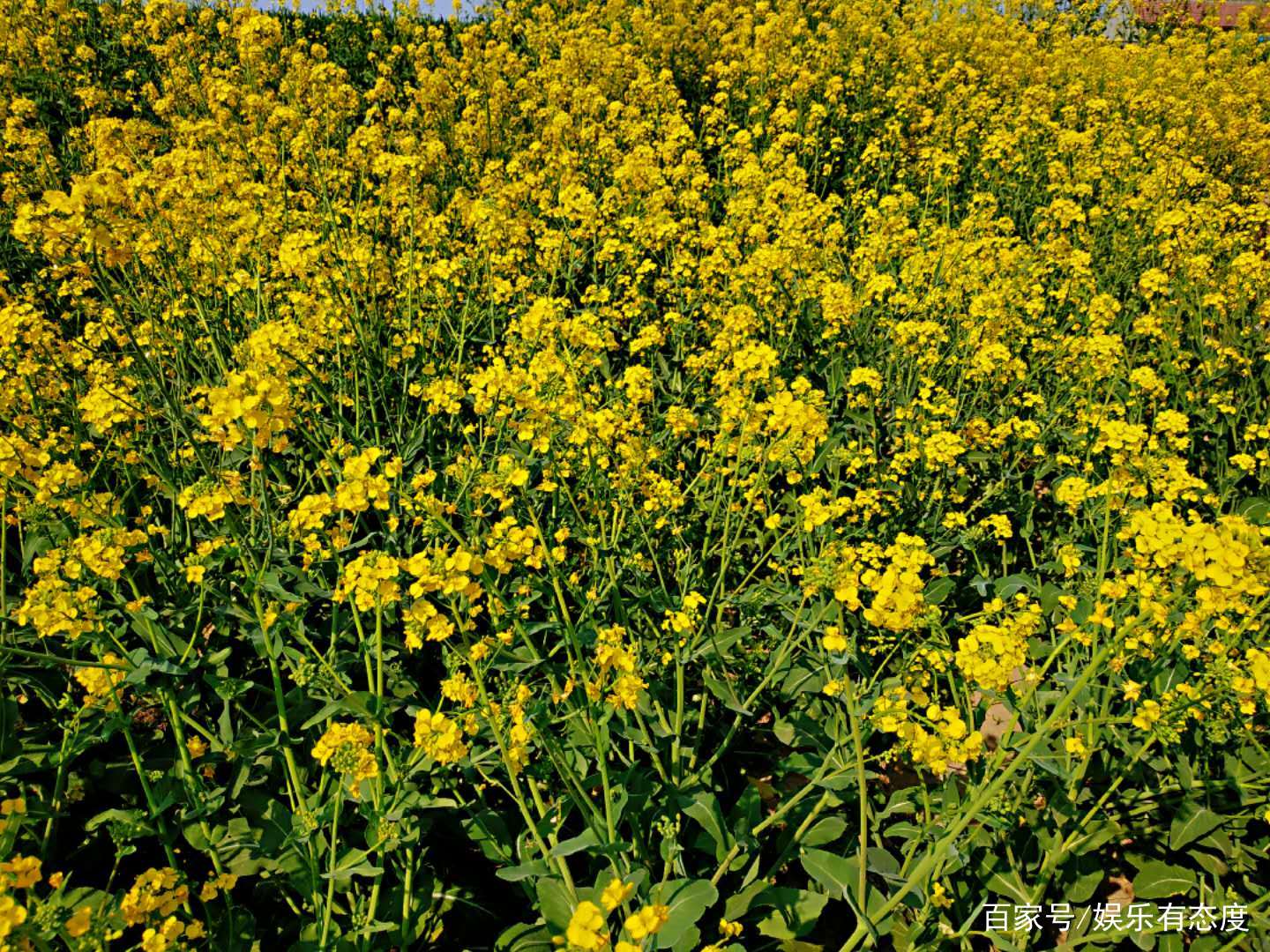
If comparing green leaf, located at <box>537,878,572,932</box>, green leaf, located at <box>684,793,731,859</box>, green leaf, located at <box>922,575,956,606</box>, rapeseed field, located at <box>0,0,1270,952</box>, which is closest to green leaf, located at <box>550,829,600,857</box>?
rapeseed field, located at <box>0,0,1270,952</box>

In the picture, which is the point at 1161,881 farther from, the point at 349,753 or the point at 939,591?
the point at 349,753

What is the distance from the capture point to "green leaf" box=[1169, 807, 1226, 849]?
7.61 feet

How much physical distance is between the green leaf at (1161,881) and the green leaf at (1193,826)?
104 mm

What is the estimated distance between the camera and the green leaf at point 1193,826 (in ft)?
7.61

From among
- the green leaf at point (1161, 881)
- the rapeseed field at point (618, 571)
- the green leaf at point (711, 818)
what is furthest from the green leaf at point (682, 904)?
the green leaf at point (1161, 881)

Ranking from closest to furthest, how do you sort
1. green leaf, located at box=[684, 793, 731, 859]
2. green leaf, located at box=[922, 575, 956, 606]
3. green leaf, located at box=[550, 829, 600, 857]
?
green leaf, located at box=[550, 829, 600, 857]
green leaf, located at box=[684, 793, 731, 859]
green leaf, located at box=[922, 575, 956, 606]

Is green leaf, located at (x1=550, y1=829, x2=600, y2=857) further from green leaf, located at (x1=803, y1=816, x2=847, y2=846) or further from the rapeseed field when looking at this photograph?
green leaf, located at (x1=803, y1=816, x2=847, y2=846)

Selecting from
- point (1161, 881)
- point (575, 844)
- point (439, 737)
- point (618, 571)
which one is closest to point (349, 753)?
point (439, 737)

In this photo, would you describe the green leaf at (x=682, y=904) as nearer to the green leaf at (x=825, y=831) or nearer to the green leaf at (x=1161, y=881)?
the green leaf at (x=825, y=831)

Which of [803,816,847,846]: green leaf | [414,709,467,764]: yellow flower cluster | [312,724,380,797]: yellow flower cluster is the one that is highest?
[414,709,467,764]: yellow flower cluster

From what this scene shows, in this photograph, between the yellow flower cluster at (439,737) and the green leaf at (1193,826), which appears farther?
the green leaf at (1193,826)

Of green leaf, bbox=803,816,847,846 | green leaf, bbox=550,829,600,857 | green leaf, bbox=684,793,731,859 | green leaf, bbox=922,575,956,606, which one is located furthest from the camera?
green leaf, bbox=922,575,956,606

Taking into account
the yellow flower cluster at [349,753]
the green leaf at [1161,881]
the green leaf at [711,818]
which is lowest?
the green leaf at [1161,881]

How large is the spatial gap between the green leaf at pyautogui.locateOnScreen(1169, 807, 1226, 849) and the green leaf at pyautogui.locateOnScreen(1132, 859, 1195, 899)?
104 mm
